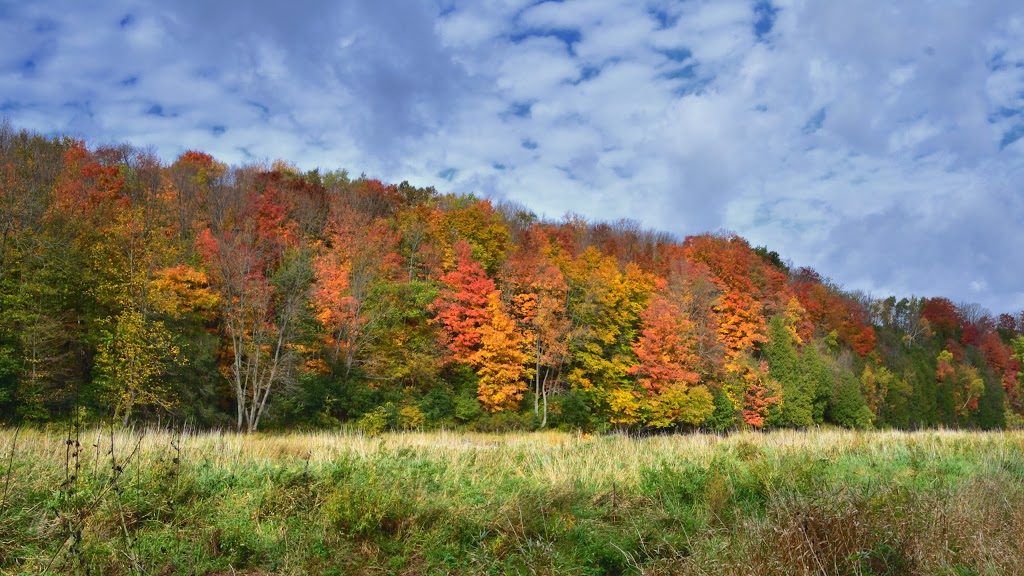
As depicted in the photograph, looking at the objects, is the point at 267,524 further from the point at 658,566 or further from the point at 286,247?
the point at 286,247

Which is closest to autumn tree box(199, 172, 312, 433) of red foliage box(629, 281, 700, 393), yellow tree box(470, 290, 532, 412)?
yellow tree box(470, 290, 532, 412)

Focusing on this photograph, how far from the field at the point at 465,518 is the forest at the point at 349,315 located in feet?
48.4

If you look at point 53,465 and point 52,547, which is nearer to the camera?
point 52,547

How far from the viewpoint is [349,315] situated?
31094mm

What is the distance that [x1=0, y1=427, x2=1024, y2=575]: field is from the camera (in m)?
5.21

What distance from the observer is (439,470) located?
8891 millimetres

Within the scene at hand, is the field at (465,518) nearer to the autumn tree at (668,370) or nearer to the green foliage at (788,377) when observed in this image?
the autumn tree at (668,370)

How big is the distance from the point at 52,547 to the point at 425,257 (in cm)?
3189

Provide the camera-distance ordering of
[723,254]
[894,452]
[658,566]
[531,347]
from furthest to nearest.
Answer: [723,254] → [531,347] → [894,452] → [658,566]

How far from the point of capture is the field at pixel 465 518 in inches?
205

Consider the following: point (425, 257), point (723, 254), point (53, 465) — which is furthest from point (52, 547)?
point (723, 254)

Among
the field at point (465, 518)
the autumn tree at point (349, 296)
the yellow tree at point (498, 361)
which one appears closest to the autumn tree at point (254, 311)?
the autumn tree at point (349, 296)

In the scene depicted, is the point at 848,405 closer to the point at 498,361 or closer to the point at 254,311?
the point at 498,361

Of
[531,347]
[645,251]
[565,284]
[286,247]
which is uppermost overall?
[645,251]
